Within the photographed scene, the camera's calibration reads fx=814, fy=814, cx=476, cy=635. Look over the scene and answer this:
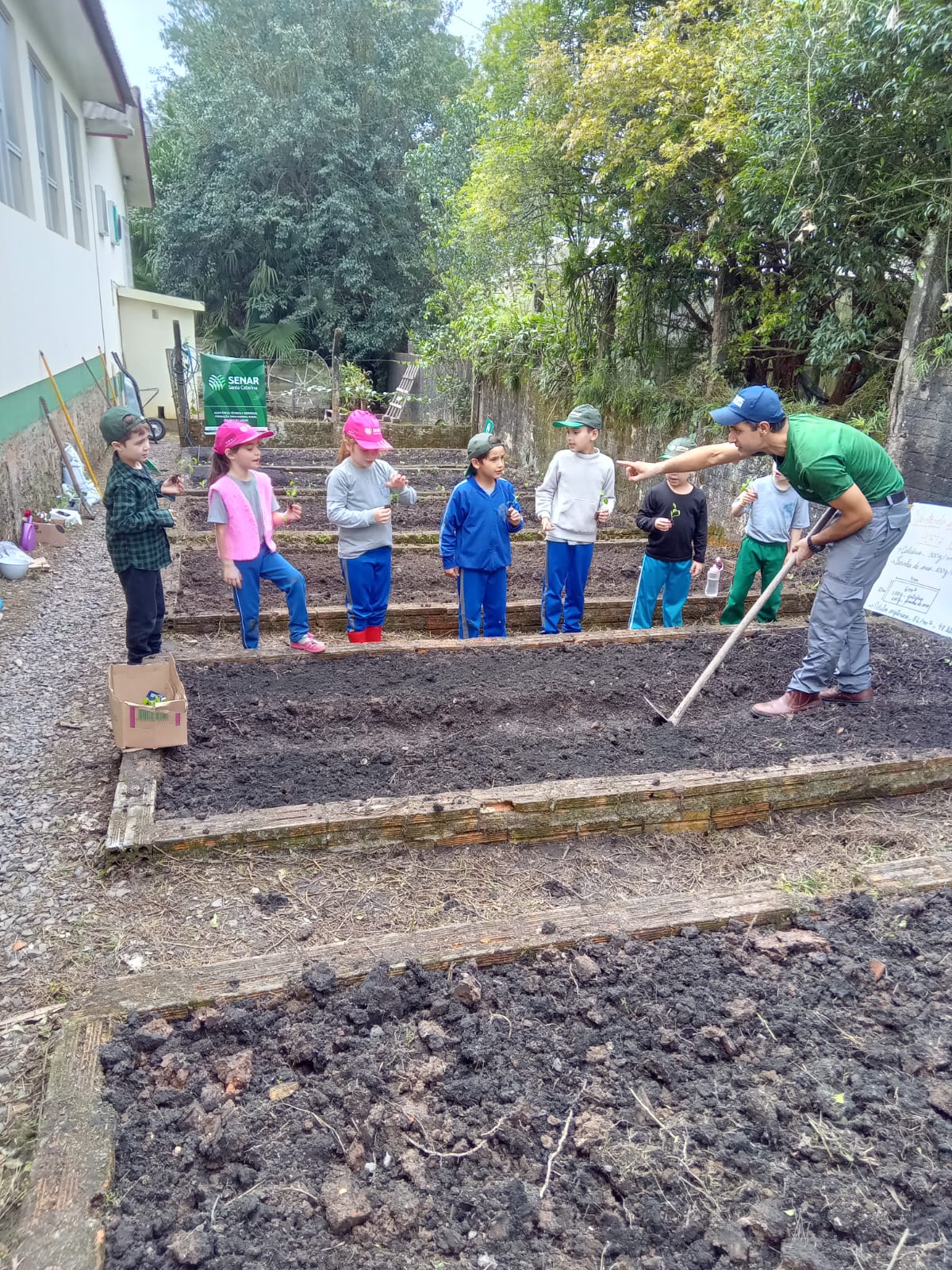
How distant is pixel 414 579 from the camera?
8242 millimetres

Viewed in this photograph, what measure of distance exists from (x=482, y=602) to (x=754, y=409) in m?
2.42

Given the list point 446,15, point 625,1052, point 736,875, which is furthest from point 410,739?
point 446,15

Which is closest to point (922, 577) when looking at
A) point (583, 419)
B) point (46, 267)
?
point (583, 419)

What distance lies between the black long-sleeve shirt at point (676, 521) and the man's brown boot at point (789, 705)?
150 centimetres

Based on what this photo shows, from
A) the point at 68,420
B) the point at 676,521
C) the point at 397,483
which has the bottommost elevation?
the point at 676,521

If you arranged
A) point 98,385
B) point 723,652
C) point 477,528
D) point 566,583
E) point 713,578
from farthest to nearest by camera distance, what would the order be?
point 98,385, point 713,578, point 566,583, point 477,528, point 723,652

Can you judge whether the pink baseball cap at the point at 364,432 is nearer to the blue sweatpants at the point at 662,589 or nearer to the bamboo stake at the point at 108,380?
the blue sweatpants at the point at 662,589

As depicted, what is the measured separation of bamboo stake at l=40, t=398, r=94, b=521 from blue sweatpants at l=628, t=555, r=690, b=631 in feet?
24.9

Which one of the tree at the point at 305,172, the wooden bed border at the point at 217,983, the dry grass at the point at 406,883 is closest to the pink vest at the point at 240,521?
the dry grass at the point at 406,883

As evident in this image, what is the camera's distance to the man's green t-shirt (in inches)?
170

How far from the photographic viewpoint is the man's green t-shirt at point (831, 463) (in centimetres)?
432

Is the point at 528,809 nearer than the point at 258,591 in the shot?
Yes

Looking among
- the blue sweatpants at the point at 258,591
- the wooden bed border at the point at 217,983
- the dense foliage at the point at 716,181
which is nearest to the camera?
the wooden bed border at the point at 217,983

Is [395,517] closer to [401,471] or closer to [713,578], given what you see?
[401,471]
